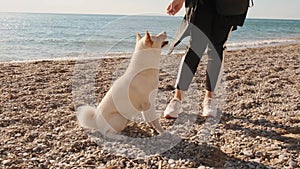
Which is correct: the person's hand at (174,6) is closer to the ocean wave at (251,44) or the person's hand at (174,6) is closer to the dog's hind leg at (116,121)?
the dog's hind leg at (116,121)

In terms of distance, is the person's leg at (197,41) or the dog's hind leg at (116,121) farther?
the person's leg at (197,41)

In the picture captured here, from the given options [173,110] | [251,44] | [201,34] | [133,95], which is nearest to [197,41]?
[201,34]

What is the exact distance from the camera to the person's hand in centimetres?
313

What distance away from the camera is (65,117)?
3539mm

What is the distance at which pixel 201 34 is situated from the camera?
10.5 feet

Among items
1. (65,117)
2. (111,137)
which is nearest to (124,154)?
(111,137)

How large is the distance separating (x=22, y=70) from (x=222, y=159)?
537 cm

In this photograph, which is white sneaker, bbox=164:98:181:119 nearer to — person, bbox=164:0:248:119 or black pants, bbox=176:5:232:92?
person, bbox=164:0:248:119

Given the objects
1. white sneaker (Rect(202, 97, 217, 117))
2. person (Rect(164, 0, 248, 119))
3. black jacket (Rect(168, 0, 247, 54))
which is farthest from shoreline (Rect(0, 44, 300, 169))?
black jacket (Rect(168, 0, 247, 54))

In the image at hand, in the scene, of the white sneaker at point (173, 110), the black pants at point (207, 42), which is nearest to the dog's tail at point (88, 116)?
the white sneaker at point (173, 110)

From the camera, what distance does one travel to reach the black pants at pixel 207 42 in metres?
3.19

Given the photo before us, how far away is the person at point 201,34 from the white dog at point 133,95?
1.26 feet

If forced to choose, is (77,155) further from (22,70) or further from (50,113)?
(22,70)

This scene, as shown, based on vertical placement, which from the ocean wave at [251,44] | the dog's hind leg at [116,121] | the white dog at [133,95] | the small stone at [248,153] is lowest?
the ocean wave at [251,44]
